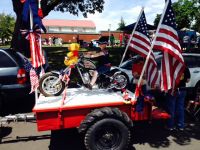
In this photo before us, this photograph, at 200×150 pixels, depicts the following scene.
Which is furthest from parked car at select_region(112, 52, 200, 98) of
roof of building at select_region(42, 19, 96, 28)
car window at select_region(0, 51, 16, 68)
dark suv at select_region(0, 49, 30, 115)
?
roof of building at select_region(42, 19, 96, 28)

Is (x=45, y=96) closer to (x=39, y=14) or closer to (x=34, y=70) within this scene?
(x=34, y=70)

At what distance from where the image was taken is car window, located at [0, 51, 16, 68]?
8.20 meters

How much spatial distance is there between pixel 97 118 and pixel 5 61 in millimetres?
4131

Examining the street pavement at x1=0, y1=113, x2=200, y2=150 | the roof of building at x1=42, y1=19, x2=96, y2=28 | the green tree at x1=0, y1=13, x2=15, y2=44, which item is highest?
the roof of building at x1=42, y1=19, x2=96, y2=28

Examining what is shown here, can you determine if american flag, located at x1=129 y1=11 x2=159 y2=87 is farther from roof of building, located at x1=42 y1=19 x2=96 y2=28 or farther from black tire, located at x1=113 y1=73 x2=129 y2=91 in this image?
roof of building, located at x1=42 y1=19 x2=96 y2=28

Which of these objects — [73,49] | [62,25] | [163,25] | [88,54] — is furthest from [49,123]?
[62,25]

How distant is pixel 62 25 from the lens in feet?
363

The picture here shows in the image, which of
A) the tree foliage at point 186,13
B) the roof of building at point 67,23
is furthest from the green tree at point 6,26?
the tree foliage at point 186,13

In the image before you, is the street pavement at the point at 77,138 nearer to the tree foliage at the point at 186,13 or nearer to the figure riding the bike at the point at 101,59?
the figure riding the bike at the point at 101,59

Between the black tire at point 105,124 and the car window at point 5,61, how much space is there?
3.81 meters

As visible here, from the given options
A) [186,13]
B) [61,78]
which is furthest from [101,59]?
[186,13]

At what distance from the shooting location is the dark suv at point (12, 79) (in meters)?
8.00

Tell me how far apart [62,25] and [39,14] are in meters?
106

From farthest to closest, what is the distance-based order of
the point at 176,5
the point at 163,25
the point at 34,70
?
the point at 176,5
the point at 34,70
the point at 163,25
